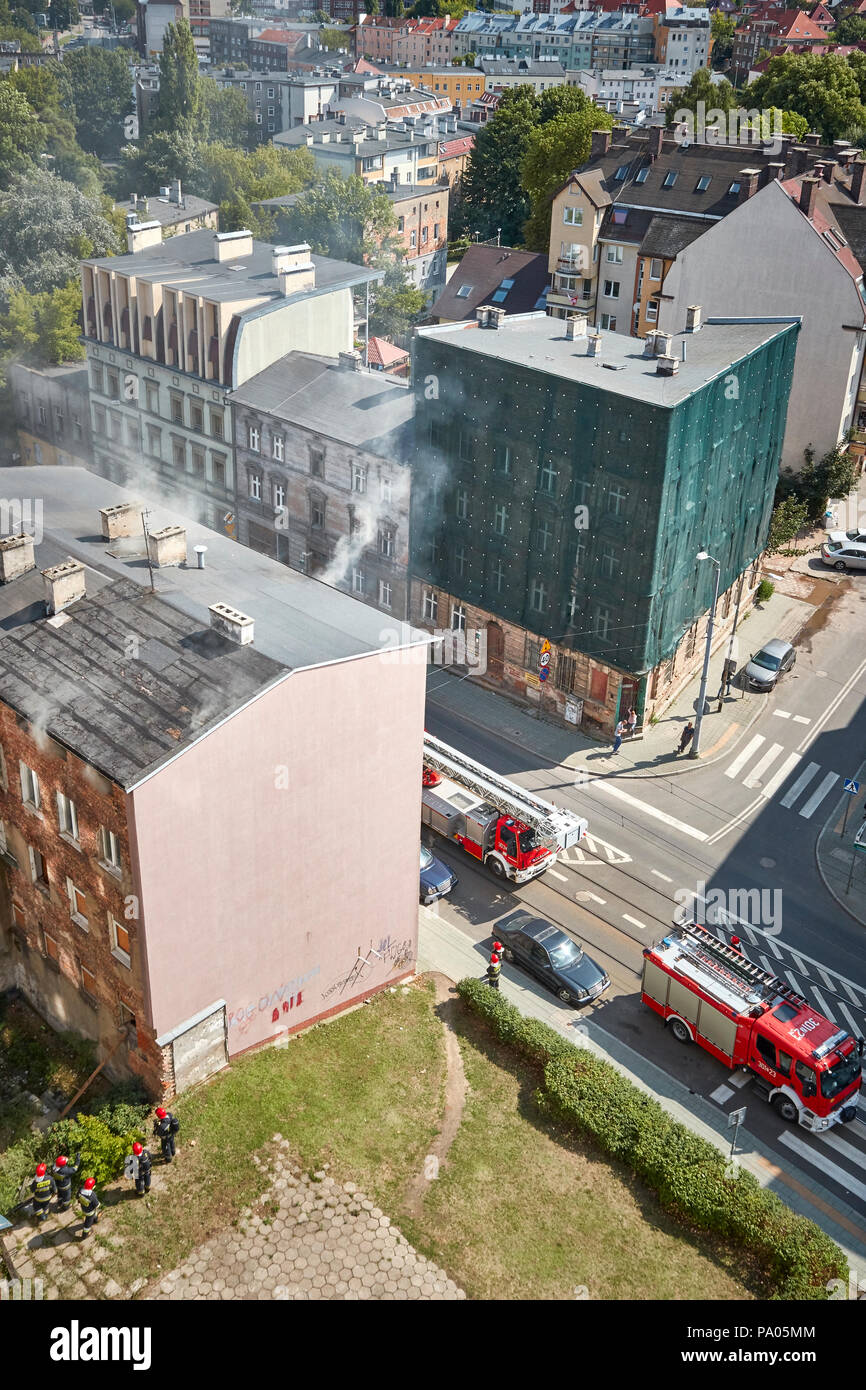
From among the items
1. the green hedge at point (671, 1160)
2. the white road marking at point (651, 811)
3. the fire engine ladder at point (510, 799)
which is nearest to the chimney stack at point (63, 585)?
the fire engine ladder at point (510, 799)

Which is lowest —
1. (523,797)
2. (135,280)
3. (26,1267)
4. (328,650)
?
(26,1267)

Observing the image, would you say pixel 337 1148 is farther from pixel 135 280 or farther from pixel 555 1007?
pixel 135 280

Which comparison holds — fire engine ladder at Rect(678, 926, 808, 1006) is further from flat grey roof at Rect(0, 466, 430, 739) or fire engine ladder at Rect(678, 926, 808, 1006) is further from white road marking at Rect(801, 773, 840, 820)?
flat grey roof at Rect(0, 466, 430, 739)

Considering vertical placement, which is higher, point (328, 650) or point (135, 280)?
point (135, 280)

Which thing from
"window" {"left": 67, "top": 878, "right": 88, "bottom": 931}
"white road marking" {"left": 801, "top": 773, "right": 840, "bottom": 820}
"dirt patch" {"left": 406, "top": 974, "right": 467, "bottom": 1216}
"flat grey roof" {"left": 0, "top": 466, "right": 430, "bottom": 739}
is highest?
"flat grey roof" {"left": 0, "top": 466, "right": 430, "bottom": 739}

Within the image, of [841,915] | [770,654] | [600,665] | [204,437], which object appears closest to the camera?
[841,915]

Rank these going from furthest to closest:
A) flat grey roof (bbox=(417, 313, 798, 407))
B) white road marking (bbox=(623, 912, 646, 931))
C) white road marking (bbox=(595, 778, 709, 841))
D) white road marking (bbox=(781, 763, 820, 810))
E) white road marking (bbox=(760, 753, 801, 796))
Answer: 1. white road marking (bbox=(760, 753, 801, 796))
2. white road marking (bbox=(781, 763, 820, 810))
3. flat grey roof (bbox=(417, 313, 798, 407))
4. white road marking (bbox=(595, 778, 709, 841))
5. white road marking (bbox=(623, 912, 646, 931))

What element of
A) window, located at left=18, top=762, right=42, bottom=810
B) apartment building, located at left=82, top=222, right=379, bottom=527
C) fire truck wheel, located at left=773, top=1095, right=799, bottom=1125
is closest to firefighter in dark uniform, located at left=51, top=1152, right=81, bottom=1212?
window, located at left=18, top=762, right=42, bottom=810

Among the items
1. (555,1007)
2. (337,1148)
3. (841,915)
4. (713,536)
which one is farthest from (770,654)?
(337,1148)
